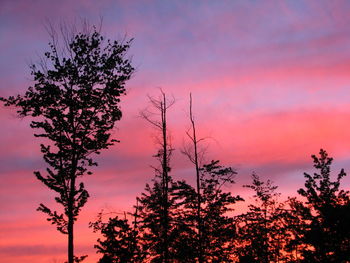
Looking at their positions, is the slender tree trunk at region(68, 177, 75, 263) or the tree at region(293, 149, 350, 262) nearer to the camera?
the tree at region(293, 149, 350, 262)

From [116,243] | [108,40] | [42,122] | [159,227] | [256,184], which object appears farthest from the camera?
[256,184]

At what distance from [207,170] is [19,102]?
45.5 ft

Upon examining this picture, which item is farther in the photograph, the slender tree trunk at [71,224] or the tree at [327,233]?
the slender tree trunk at [71,224]

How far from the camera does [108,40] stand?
22.9 metres

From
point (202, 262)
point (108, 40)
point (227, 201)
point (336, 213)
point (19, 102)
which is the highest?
point (108, 40)

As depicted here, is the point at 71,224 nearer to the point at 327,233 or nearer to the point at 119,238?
the point at 119,238

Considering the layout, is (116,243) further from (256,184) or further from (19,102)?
(256,184)

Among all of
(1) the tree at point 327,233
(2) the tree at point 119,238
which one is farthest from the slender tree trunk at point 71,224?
(1) the tree at point 327,233

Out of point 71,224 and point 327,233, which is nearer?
point 327,233

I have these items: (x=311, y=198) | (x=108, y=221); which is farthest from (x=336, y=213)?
(x=108, y=221)

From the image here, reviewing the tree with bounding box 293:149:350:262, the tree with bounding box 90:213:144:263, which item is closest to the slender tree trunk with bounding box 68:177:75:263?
the tree with bounding box 90:213:144:263

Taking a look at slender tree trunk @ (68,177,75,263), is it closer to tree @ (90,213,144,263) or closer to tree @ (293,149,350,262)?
tree @ (90,213,144,263)

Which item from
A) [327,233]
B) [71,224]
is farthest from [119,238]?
[327,233]

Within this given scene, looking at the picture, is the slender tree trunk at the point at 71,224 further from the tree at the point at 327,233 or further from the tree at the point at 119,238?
the tree at the point at 327,233
